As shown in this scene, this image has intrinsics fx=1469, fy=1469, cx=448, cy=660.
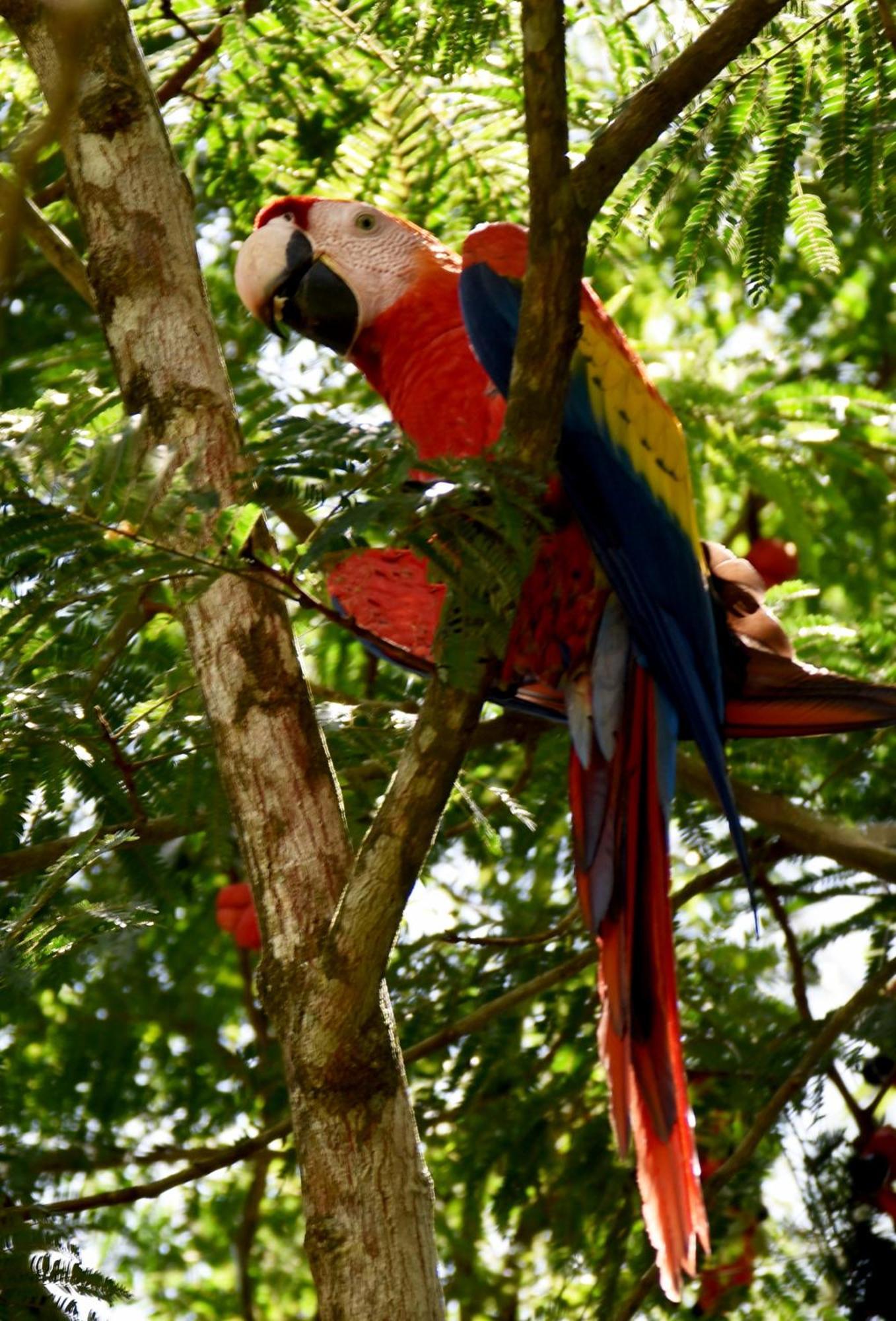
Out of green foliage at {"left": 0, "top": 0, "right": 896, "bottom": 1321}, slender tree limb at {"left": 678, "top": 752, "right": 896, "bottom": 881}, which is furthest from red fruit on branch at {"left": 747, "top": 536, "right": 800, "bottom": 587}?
slender tree limb at {"left": 678, "top": 752, "right": 896, "bottom": 881}

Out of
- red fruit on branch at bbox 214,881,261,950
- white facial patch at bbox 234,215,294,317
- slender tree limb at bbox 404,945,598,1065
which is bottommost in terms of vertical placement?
slender tree limb at bbox 404,945,598,1065

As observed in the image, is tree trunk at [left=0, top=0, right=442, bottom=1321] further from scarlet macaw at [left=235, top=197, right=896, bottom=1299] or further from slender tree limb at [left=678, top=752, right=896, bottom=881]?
slender tree limb at [left=678, top=752, right=896, bottom=881]

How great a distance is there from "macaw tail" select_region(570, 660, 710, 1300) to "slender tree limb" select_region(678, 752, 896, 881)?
28 centimetres

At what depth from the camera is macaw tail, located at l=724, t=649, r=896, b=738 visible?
1.61 metres

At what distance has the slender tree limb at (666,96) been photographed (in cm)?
123


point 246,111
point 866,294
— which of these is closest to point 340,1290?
point 246,111

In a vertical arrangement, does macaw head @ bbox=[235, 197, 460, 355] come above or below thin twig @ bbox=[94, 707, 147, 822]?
above

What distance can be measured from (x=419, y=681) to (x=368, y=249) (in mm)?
659

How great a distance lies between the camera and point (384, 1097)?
4.20ft

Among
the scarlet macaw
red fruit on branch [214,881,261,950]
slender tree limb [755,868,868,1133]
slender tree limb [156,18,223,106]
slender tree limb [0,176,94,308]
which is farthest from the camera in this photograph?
red fruit on branch [214,881,261,950]

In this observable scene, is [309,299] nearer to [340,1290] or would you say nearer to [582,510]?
[582,510]

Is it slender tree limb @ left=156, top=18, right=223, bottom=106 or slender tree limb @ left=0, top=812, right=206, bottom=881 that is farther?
slender tree limb @ left=156, top=18, right=223, bottom=106

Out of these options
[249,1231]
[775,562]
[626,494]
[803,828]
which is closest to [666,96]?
[626,494]

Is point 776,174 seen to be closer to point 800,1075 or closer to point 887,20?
point 887,20
